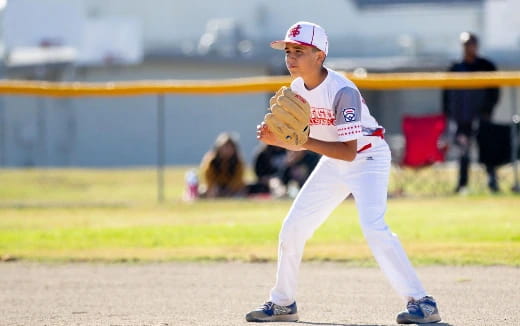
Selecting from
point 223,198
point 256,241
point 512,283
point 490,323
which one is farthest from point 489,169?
point 490,323

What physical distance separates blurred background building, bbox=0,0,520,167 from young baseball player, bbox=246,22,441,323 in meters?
18.4

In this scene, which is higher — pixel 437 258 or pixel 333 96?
pixel 333 96

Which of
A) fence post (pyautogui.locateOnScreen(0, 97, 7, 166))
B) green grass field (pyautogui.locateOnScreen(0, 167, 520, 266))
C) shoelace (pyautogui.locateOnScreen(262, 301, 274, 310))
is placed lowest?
fence post (pyautogui.locateOnScreen(0, 97, 7, 166))

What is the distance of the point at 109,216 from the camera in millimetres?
14305

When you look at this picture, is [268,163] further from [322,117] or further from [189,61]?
[189,61]

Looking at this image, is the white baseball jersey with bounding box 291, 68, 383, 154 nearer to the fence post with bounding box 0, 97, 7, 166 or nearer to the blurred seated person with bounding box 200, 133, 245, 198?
the blurred seated person with bounding box 200, 133, 245, 198

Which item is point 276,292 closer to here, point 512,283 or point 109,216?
point 512,283

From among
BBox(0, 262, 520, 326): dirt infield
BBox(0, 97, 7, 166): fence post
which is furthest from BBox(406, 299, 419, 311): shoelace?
BBox(0, 97, 7, 166): fence post

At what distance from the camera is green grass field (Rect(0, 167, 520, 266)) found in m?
10.6

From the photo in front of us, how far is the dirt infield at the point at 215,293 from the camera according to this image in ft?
23.8

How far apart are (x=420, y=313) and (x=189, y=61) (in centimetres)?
2762

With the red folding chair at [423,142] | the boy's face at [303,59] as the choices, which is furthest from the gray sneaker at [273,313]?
the red folding chair at [423,142]

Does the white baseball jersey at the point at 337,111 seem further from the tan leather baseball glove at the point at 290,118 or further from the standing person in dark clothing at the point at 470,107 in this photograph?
the standing person in dark clothing at the point at 470,107

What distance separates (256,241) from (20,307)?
3987 mm
